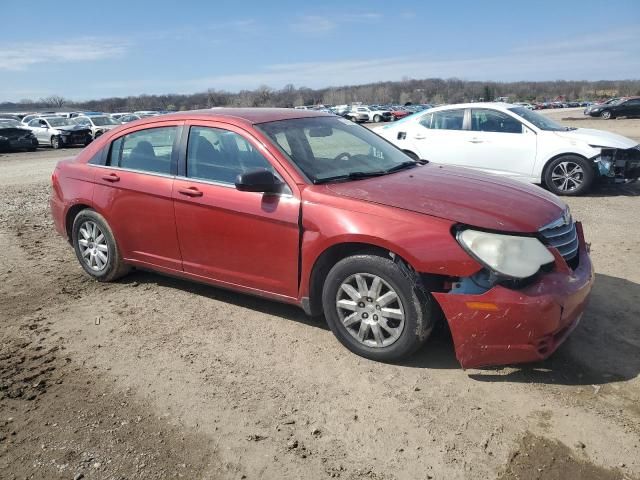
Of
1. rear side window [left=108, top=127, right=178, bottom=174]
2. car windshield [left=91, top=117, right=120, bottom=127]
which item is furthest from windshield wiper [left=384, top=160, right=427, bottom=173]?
car windshield [left=91, top=117, right=120, bottom=127]

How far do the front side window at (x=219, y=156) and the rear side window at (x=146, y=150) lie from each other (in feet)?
0.83

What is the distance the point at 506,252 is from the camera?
3.12m

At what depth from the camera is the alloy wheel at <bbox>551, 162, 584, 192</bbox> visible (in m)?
8.77

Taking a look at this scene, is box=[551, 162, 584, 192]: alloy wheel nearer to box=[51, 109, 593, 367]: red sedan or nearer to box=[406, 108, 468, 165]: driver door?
box=[406, 108, 468, 165]: driver door

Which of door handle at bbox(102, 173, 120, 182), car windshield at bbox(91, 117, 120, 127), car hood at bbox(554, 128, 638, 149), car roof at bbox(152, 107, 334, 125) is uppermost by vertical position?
car roof at bbox(152, 107, 334, 125)

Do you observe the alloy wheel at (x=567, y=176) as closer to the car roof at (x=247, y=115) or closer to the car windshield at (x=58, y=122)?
the car roof at (x=247, y=115)

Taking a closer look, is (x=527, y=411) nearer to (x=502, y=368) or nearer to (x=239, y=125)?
(x=502, y=368)

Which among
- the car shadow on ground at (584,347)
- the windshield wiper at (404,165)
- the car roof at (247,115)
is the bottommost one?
the car shadow on ground at (584,347)

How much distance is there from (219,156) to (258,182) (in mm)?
719

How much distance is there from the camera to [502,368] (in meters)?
3.44

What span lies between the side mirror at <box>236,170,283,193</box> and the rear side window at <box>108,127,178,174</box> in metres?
1.06

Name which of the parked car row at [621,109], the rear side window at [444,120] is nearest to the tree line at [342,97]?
the parked car row at [621,109]

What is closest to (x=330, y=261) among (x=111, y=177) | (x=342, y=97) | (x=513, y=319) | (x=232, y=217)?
(x=232, y=217)

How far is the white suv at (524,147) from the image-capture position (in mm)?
8695
